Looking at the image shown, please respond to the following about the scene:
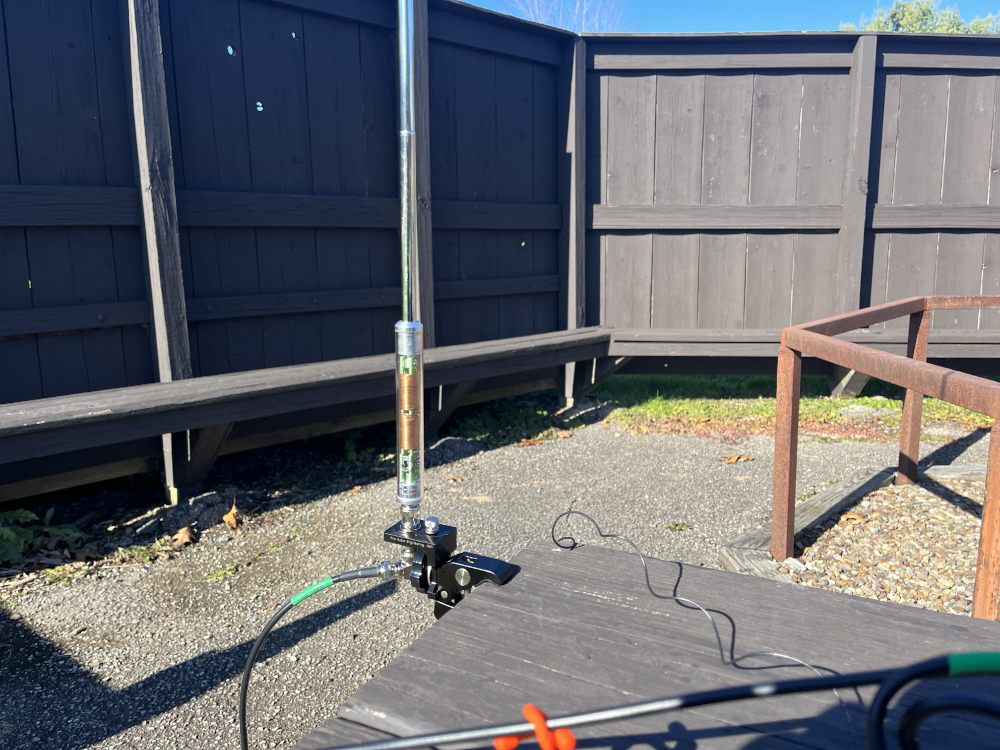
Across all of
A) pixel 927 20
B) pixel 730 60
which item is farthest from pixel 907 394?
pixel 927 20

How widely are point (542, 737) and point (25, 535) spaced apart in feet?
12.3

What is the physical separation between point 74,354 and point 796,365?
12.4ft

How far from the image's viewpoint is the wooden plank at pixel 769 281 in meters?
6.78

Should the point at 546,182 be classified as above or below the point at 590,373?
above


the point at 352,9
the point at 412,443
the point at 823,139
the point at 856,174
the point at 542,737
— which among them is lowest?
the point at 542,737

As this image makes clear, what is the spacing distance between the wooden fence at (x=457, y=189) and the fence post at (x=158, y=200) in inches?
0.6

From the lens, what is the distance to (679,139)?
672 centimetres

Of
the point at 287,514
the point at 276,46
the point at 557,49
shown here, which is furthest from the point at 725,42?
the point at 287,514

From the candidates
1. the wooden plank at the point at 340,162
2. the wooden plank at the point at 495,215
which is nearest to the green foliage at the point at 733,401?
the wooden plank at the point at 495,215

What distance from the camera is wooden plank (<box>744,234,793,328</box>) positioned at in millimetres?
6781

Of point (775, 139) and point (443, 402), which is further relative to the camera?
point (775, 139)

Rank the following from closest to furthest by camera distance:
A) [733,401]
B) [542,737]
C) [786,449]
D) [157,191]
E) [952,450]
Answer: [542,737], [786,449], [157,191], [952,450], [733,401]

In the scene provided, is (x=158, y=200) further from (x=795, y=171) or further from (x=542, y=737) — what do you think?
(x=795, y=171)

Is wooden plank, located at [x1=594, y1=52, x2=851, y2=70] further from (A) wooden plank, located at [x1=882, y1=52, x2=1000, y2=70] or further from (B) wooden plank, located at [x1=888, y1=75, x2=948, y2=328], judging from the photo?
(B) wooden plank, located at [x1=888, y1=75, x2=948, y2=328]
